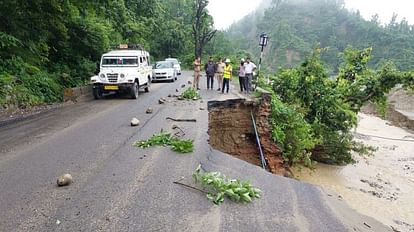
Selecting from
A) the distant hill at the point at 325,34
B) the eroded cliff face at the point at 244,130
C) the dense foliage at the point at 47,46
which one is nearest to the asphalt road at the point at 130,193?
the eroded cliff face at the point at 244,130

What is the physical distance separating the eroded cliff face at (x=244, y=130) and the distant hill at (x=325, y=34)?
201ft

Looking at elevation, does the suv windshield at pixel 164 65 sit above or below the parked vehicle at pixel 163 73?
above

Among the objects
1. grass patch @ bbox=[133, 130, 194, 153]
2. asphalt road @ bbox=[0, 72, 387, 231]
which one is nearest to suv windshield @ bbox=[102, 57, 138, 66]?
asphalt road @ bbox=[0, 72, 387, 231]

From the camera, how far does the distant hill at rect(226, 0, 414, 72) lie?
78.6 metres

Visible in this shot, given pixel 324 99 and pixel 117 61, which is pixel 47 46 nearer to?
pixel 117 61

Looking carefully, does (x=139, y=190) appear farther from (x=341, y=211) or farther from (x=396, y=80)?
(x=396, y=80)

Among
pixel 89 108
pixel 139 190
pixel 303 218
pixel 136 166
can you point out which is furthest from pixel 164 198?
pixel 89 108

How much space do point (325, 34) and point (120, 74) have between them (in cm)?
9285

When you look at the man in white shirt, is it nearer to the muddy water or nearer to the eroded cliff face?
the eroded cliff face

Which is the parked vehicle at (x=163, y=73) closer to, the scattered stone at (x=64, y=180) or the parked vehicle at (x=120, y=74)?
the parked vehicle at (x=120, y=74)

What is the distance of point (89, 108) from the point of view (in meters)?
13.8

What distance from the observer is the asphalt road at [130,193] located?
15.0 feet

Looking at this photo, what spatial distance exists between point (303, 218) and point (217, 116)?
7.80 meters

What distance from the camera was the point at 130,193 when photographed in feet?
17.6
